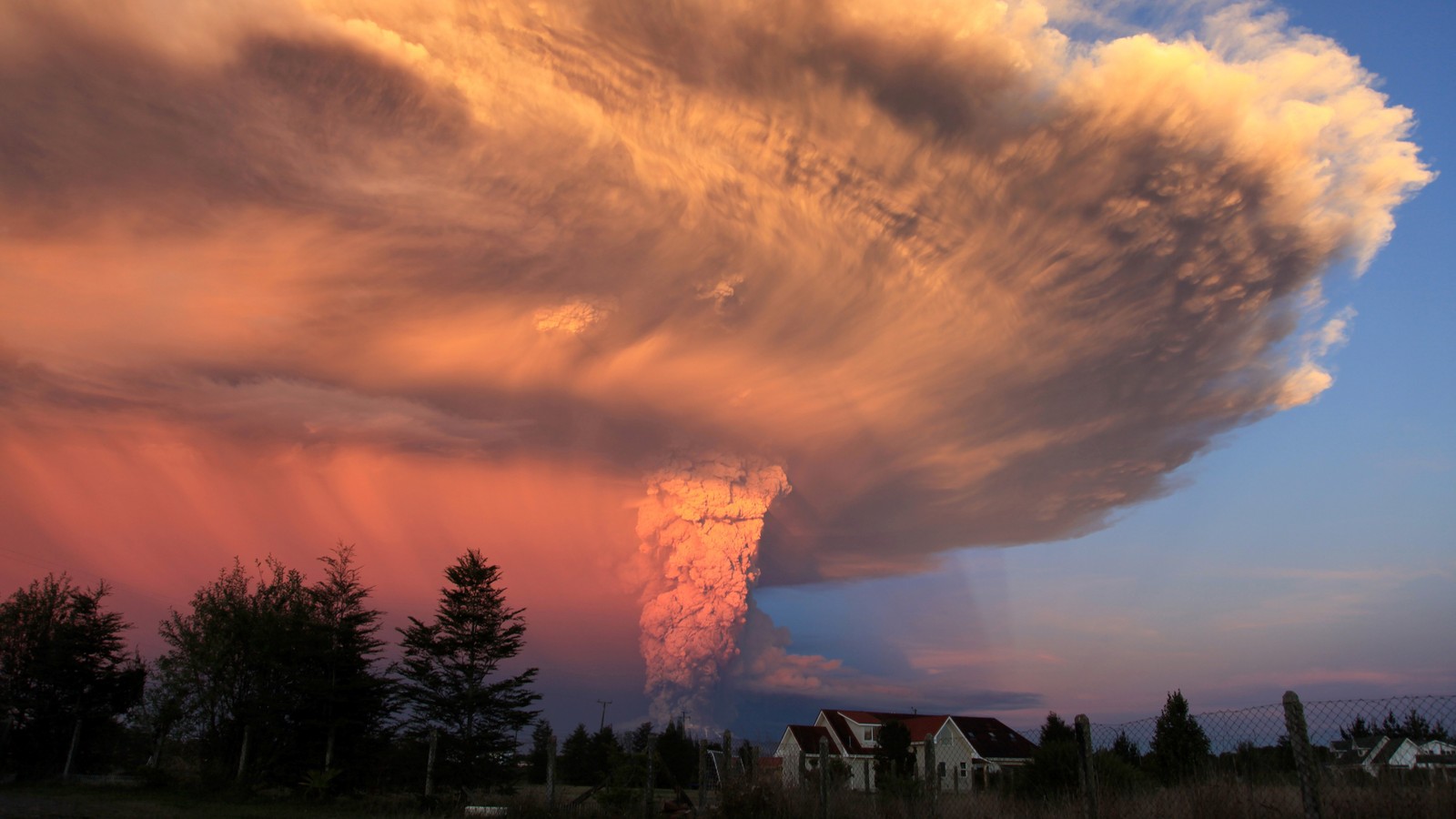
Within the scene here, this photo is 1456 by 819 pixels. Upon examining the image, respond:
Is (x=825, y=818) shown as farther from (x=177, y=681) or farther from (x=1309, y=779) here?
(x=177, y=681)

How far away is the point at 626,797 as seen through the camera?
16.7 metres

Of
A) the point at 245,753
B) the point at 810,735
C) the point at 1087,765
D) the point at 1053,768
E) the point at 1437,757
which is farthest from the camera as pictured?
the point at 810,735

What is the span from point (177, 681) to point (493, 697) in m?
12.4

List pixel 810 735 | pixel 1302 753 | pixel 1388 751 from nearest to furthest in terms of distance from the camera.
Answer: pixel 1302 753
pixel 1388 751
pixel 810 735

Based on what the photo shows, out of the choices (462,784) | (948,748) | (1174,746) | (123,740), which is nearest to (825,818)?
(1174,746)

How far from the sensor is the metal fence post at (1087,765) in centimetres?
820

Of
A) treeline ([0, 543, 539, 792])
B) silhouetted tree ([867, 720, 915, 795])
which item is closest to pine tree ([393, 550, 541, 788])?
treeline ([0, 543, 539, 792])

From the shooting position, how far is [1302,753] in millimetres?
6539

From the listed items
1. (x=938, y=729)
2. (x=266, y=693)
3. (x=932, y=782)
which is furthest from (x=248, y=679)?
(x=938, y=729)

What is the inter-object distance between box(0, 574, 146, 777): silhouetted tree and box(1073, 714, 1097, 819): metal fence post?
4201 cm

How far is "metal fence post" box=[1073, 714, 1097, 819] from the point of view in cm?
820

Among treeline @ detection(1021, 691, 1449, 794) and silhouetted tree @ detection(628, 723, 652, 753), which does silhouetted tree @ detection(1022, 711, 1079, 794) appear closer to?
treeline @ detection(1021, 691, 1449, 794)

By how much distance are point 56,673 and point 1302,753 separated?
45.9 m

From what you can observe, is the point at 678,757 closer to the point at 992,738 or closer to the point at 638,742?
the point at 638,742
